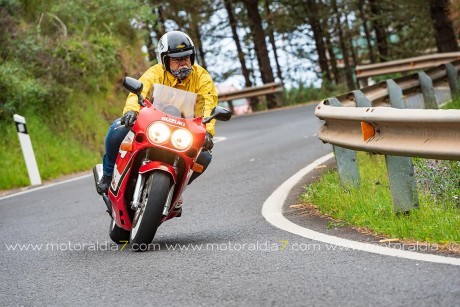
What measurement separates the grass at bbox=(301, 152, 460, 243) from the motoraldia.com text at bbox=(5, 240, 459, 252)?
0.19 meters

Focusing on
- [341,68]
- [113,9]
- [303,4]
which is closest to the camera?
[113,9]

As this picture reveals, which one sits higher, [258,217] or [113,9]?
[113,9]

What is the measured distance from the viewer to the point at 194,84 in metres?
8.05

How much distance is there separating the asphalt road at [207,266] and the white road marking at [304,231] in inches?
4.3

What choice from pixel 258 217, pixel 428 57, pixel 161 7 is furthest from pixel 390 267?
pixel 161 7

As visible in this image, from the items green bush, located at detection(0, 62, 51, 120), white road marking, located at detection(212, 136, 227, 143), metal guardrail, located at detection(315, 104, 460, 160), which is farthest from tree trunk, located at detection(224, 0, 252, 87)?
metal guardrail, located at detection(315, 104, 460, 160)

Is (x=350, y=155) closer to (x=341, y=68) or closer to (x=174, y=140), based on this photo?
(x=174, y=140)

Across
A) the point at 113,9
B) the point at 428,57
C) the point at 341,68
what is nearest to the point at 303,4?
the point at 341,68

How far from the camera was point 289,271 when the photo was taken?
230 inches

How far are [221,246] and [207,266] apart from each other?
78 cm

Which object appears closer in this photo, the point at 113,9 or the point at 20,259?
the point at 20,259

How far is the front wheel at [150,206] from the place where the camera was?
7.17m

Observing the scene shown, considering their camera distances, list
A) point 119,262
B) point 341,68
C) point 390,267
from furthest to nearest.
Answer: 1. point 341,68
2. point 119,262
3. point 390,267

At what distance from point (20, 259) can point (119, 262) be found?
1.20 meters
